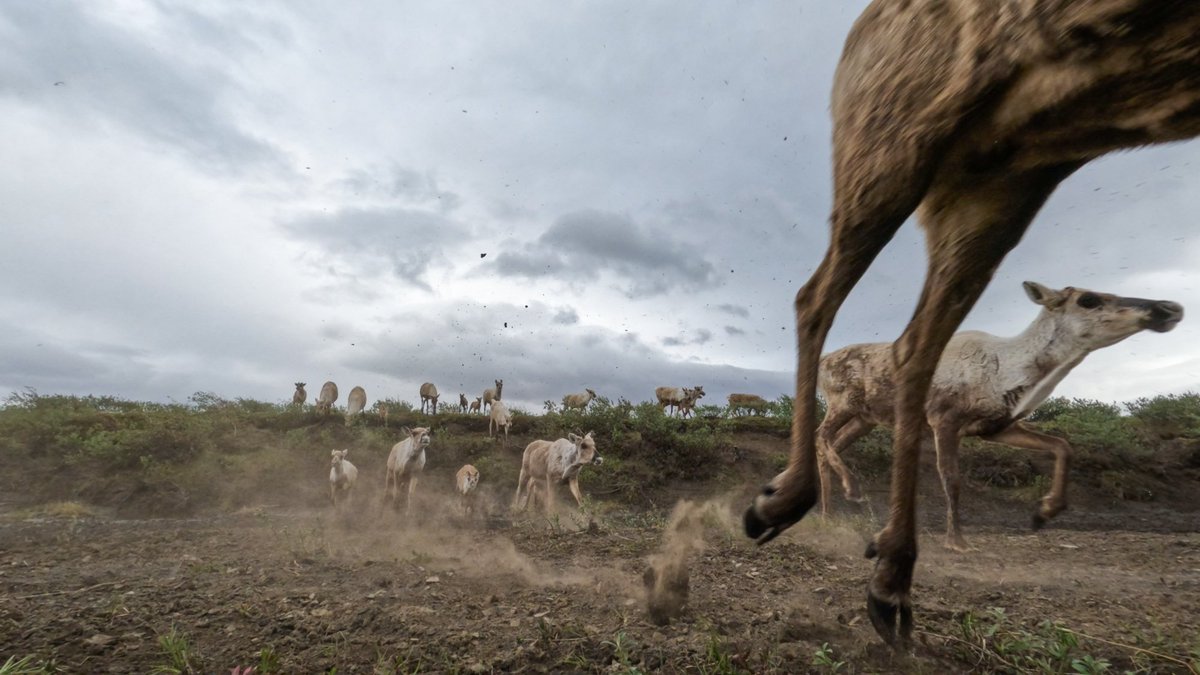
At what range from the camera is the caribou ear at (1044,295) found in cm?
552

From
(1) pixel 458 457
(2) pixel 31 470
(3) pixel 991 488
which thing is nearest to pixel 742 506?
(3) pixel 991 488

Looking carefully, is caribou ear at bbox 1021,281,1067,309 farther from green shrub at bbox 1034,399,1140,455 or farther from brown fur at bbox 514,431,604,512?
green shrub at bbox 1034,399,1140,455

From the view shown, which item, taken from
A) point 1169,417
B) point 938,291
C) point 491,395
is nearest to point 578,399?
point 491,395

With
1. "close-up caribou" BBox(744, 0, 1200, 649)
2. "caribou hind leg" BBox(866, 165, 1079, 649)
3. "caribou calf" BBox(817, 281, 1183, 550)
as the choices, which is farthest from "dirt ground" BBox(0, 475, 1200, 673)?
"caribou calf" BBox(817, 281, 1183, 550)

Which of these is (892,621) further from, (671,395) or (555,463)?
(671,395)

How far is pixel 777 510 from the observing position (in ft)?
7.77

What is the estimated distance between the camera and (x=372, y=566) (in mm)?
3510

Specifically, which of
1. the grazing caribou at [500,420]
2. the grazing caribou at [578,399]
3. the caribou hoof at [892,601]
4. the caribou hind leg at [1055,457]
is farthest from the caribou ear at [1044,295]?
the grazing caribou at [578,399]

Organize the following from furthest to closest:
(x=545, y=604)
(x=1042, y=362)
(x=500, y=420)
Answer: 1. (x=500, y=420)
2. (x=1042, y=362)
3. (x=545, y=604)

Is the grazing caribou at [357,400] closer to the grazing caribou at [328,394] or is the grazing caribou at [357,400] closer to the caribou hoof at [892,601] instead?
the grazing caribou at [328,394]

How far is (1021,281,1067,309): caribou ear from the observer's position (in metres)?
5.52

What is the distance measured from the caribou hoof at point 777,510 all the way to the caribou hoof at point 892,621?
0.39 meters

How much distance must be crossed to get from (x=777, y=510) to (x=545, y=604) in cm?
Result: 113

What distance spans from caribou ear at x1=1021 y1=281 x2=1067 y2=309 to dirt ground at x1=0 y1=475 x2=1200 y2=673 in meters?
2.26
